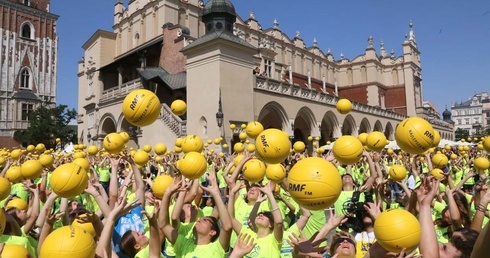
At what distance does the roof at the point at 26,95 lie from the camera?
50.0 metres

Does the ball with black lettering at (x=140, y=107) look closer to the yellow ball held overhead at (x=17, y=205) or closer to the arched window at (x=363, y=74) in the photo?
the yellow ball held overhead at (x=17, y=205)

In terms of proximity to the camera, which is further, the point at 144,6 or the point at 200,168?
the point at 144,6

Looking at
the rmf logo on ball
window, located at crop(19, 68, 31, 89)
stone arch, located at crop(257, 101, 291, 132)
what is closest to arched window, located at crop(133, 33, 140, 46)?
stone arch, located at crop(257, 101, 291, 132)

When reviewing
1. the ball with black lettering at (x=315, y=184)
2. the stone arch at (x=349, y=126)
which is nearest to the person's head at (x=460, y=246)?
the ball with black lettering at (x=315, y=184)

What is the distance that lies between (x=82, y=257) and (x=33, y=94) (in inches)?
2269

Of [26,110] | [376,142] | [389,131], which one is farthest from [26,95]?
[376,142]

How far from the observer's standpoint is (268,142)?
4.59m

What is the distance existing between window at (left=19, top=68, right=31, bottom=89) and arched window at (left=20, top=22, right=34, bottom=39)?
4844 mm

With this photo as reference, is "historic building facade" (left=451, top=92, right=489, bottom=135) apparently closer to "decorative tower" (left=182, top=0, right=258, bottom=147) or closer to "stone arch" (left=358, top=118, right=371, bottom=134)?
"stone arch" (left=358, top=118, right=371, bottom=134)

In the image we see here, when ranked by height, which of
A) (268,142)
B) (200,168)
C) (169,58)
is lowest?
(200,168)

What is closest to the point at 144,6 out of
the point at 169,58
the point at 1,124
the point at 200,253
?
the point at 169,58

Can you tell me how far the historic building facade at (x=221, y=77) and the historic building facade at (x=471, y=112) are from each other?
94402 millimetres

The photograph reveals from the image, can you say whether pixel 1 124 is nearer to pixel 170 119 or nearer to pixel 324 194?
pixel 170 119

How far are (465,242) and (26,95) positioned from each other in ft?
189
